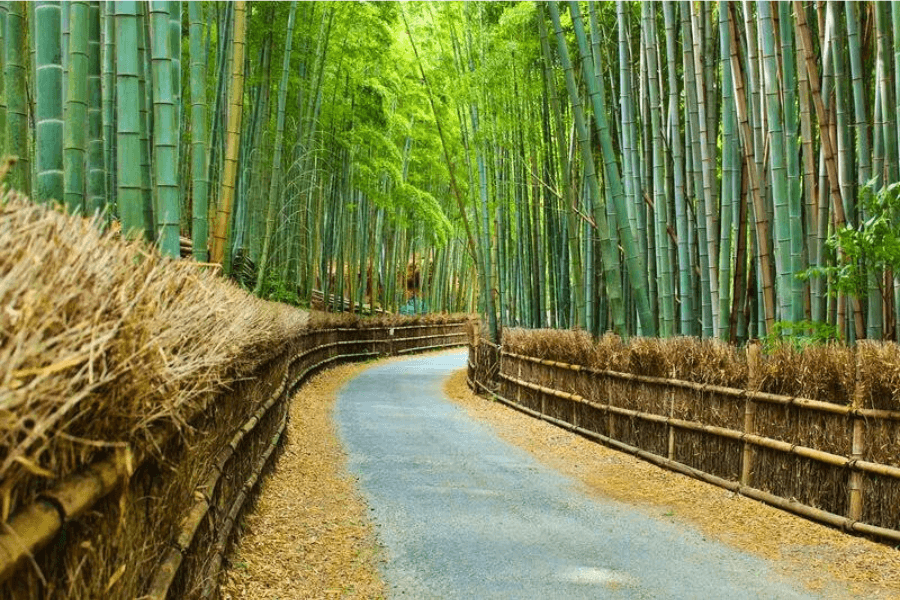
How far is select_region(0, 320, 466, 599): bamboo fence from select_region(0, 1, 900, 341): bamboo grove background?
689 millimetres

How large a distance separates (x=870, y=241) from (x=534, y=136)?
6023mm

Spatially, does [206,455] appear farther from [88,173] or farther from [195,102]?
[195,102]

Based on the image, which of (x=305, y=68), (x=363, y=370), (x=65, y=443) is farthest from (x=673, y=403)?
(x=363, y=370)

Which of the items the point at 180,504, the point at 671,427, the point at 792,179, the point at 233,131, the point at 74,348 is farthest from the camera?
the point at 671,427

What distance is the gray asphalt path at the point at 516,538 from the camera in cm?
334

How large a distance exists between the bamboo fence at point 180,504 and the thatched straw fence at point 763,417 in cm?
249

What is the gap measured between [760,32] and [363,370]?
9.74 metres

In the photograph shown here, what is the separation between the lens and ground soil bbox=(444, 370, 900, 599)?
3.49m

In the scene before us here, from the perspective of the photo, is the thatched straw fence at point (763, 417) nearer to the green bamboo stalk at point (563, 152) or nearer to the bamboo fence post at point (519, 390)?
the green bamboo stalk at point (563, 152)

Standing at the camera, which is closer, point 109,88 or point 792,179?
point 109,88

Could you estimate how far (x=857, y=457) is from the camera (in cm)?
416

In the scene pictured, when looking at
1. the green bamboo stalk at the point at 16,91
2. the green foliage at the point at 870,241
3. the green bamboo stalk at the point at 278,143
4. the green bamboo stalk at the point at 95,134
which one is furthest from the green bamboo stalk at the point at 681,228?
the green bamboo stalk at the point at 16,91

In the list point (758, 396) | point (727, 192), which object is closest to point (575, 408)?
point (727, 192)

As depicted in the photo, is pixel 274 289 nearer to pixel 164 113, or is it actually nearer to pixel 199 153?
pixel 199 153
